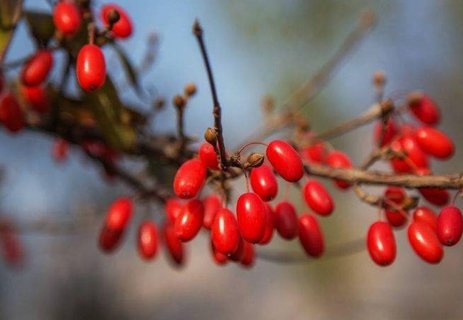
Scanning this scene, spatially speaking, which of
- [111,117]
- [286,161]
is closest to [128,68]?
[111,117]

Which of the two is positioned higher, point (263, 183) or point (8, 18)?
point (8, 18)

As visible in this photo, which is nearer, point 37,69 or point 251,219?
point 251,219

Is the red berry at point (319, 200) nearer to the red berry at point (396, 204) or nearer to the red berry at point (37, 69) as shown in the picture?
the red berry at point (396, 204)

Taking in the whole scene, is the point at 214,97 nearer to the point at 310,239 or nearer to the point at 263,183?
the point at 263,183

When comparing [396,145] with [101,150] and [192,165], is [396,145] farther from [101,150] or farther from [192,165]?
[101,150]

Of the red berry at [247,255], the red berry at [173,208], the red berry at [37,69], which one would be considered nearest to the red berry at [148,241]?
the red berry at [173,208]

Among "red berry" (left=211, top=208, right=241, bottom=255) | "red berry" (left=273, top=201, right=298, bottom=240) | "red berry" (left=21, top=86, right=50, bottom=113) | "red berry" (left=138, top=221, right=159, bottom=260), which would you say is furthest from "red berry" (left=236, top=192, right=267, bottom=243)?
"red berry" (left=21, top=86, right=50, bottom=113)

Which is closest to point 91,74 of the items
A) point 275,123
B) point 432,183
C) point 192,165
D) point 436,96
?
point 192,165
